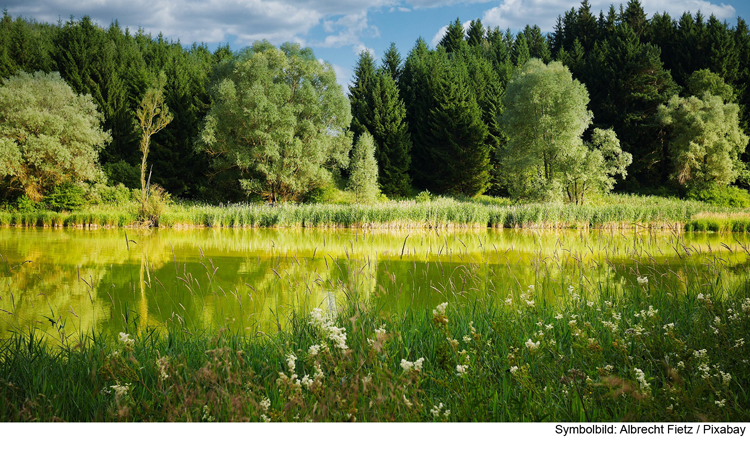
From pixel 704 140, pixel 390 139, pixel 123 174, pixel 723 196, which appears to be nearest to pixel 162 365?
pixel 123 174

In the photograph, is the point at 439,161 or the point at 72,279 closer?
the point at 72,279

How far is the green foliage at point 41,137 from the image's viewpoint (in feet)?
70.5

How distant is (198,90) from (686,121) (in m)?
30.7

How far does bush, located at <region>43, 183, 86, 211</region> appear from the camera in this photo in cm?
2169

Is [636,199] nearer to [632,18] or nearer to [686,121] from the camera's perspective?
[686,121]

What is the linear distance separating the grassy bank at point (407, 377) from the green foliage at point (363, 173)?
23.9 meters

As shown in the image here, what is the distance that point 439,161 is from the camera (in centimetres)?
3338

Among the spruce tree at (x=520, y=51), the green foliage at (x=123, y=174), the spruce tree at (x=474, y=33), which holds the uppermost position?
the spruce tree at (x=474, y=33)

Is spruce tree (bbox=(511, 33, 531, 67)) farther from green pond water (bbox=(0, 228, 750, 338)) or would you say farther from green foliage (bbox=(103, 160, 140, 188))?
green pond water (bbox=(0, 228, 750, 338))

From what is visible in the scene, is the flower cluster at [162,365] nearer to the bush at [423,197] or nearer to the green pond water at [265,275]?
the green pond water at [265,275]

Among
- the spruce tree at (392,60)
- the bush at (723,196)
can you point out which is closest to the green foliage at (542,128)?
the bush at (723,196)

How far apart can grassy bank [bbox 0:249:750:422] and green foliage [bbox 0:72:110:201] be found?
22129 mm

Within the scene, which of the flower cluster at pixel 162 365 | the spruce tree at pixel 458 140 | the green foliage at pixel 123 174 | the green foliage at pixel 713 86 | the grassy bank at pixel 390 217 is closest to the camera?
the flower cluster at pixel 162 365

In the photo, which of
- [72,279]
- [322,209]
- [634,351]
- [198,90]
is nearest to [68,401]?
[634,351]
